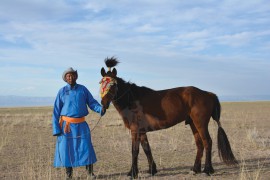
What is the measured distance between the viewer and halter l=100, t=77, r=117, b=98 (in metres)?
6.61

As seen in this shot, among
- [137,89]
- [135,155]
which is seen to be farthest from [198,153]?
[137,89]

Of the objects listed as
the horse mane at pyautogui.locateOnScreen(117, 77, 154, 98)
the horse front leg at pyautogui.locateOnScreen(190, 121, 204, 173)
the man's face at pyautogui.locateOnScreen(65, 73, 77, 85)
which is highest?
the man's face at pyautogui.locateOnScreen(65, 73, 77, 85)

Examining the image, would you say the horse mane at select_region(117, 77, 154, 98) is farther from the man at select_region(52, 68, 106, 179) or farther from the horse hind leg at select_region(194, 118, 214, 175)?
the horse hind leg at select_region(194, 118, 214, 175)

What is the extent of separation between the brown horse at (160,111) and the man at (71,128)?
0.66 meters

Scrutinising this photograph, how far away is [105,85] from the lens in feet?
21.8

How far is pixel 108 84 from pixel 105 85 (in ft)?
0.21

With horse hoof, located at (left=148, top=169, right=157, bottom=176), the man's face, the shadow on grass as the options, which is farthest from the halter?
horse hoof, located at (left=148, top=169, right=157, bottom=176)

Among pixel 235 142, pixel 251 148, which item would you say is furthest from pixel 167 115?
pixel 235 142

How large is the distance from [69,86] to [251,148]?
628 cm

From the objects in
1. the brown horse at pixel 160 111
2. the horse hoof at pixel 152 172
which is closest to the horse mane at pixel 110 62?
the brown horse at pixel 160 111

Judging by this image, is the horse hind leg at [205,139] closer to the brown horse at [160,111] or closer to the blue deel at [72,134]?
the brown horse at [160,111]

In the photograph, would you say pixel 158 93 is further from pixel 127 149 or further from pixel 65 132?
pixel 127 149

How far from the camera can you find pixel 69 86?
22.9ft

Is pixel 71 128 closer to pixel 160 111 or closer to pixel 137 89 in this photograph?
pixel 137 89
